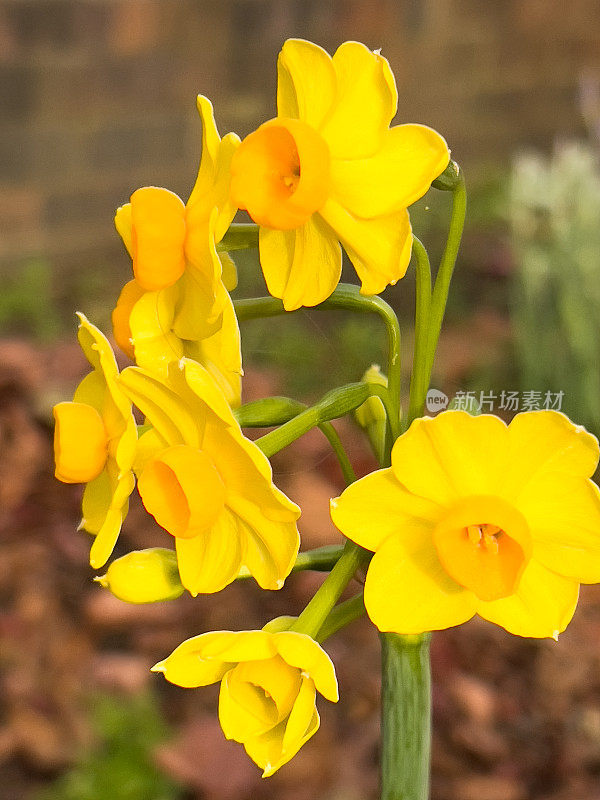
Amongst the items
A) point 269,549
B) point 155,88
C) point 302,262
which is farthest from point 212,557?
point 155,88

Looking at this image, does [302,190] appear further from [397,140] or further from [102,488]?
[102,488]

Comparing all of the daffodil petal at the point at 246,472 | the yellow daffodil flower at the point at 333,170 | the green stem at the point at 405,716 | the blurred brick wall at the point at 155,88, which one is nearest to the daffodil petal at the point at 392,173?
the yellow daffodil flower at the point at 333,170

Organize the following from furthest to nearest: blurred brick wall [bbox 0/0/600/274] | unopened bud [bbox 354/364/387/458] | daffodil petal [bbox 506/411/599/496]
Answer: blurred brick wall [bbox 0/0/600/274]
unopened bud [bbox 354/364/387/458]
daffodil petal [bbox 506/411/599/496]

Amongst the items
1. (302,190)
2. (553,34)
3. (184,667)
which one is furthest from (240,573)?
(553,34)

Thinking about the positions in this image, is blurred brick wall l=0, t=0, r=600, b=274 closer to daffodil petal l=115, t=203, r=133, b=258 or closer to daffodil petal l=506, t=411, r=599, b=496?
daffodil petal l=115, t=203, r=133, b=258

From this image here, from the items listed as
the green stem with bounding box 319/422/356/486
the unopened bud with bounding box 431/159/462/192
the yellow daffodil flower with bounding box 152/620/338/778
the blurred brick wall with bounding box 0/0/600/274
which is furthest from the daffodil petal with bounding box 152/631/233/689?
the blurred brick wall with bounding box 0/0/600/274

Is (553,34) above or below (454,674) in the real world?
above
